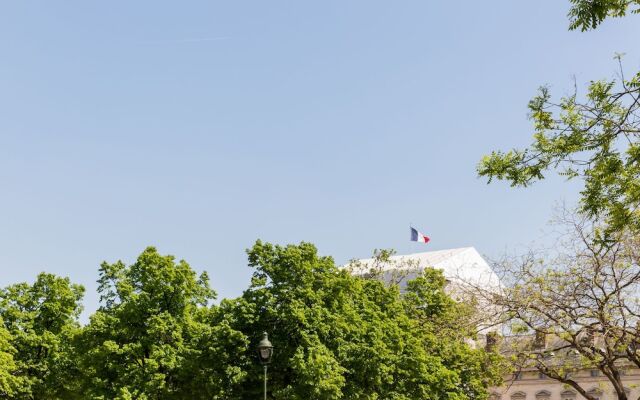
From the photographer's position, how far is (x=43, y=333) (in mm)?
46844

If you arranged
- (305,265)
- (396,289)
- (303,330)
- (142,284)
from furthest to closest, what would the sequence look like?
1. (396,289)
2. (142,284)
3. (305,265)
4. (303,330)

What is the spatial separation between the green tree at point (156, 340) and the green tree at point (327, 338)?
5.41 feet

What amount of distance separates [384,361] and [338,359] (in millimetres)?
3388

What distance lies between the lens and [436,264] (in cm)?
10481

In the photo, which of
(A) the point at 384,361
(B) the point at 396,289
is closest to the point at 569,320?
(A) the point at 384,361

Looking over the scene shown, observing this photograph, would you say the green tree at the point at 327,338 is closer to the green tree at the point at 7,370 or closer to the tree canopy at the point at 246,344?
the tree canopy at the point at 246,344

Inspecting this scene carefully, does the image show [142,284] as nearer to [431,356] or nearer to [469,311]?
[431,356]

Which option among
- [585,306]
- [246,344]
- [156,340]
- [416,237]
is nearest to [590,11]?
[585,306]

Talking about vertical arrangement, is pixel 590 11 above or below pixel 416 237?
below

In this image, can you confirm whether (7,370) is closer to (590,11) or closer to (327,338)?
(327,338)

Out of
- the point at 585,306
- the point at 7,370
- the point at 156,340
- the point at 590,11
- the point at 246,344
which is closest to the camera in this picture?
the point at 590,11

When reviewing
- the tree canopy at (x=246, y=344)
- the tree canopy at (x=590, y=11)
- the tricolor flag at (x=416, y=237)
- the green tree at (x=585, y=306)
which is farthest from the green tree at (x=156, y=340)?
the tricolor flag at (x=416, y=237)

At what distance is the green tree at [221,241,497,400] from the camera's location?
34781 mm

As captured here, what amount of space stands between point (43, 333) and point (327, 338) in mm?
21433
